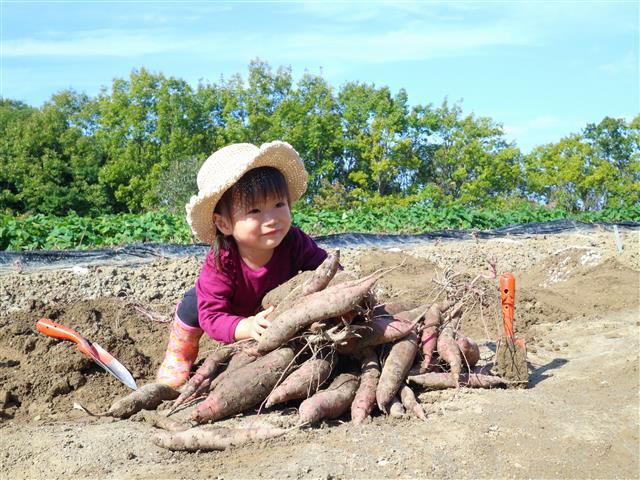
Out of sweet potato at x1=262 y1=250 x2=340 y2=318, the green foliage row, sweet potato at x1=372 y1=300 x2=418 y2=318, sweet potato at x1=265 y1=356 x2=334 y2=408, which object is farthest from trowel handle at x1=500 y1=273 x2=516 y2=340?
the green foliage row

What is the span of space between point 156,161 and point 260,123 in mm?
6334

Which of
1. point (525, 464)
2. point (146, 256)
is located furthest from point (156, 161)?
point (525, 464)

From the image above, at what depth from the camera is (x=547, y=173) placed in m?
39.0

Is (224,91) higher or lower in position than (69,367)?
higher

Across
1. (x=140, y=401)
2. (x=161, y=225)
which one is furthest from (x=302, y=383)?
(x=161, y=225)

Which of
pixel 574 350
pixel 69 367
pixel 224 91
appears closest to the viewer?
pixel 69 367

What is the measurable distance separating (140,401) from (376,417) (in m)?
1.24

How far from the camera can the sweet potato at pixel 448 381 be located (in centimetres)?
341

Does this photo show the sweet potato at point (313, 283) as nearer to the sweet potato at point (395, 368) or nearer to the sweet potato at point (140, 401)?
the sweet potato at point (395, 368)

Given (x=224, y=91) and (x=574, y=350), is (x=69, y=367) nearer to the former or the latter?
(x=574, y=350)

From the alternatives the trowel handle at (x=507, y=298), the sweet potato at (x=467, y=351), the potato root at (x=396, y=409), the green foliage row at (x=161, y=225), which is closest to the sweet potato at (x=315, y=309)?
the potato root at (x=396, y=409)

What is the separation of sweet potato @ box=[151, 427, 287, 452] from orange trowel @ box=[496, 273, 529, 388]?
Answer: 1.38m

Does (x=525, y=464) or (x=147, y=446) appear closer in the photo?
(x=525, y=464)

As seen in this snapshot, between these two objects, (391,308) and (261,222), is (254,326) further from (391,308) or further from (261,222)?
(391,308)
